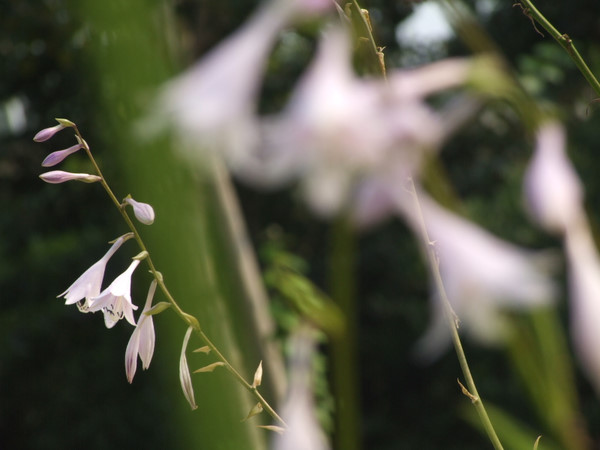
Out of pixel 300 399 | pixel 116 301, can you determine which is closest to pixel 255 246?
pixel 116 301

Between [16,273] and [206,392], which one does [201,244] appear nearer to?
[206,392]

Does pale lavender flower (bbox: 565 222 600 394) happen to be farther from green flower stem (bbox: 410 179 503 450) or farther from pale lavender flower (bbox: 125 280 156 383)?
pale lavender flower (bbox: 125 280 156 383)

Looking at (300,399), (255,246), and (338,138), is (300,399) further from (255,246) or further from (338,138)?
(255,246)

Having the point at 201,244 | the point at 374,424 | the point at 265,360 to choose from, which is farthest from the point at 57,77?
the point at 201,244

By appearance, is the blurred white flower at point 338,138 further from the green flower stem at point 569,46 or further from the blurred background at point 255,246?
the blurred background at point 255,246

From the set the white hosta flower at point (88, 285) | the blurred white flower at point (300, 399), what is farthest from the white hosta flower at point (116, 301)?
the blurred white flower at point (300, 399)

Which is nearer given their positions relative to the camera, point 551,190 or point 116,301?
point 551,190
